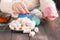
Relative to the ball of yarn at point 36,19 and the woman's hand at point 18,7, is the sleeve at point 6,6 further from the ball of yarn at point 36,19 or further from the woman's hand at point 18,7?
the ball of yarn at point 36,19

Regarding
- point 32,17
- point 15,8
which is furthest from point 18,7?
point 32,17

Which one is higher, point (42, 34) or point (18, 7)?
point (18, 7)

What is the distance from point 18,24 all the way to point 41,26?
18 cm

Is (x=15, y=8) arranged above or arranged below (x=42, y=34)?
above

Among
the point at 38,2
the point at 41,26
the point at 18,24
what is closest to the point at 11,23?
the point at 18,24

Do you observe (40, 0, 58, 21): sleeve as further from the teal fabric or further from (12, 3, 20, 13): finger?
(12, 3, 20, 13): finger

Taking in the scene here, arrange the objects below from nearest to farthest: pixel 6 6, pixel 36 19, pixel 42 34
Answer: pixel 42 34 < pixel 36 19 < pixel 6 6

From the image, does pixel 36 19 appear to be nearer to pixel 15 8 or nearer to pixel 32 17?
pixel 32 17

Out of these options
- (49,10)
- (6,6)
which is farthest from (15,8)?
(49,10)

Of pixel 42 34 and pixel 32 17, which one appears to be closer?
pixel 42 34

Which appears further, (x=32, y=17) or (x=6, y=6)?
(x=6, y=6)

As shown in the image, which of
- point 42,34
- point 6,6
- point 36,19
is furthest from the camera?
point 6,6

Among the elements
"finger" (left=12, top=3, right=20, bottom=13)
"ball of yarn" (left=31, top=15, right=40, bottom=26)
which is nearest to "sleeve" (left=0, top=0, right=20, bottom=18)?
"finger" (left=12, top=3, right=20, bottom=13)

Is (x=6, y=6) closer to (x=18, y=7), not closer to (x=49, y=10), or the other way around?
(x=18, y=7)
